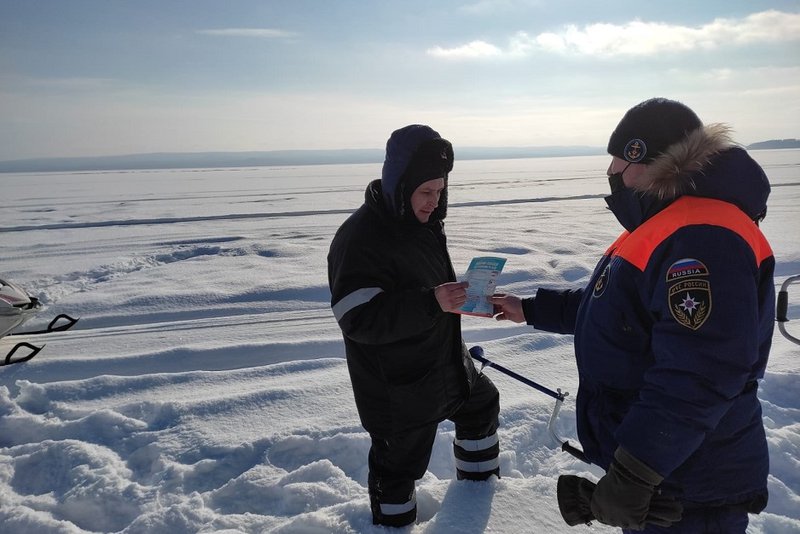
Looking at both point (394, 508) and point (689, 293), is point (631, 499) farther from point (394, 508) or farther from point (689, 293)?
point (394, 508)

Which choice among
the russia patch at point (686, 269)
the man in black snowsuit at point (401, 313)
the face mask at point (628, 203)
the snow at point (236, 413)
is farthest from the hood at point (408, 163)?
the snow at point (236, 413)

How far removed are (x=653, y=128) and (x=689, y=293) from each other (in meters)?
0.48

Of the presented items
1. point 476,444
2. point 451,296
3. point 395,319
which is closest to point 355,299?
point 395,319

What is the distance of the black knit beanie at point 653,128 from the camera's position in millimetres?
1414

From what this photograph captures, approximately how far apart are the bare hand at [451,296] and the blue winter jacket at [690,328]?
526mm

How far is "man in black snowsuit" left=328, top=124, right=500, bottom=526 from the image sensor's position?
196 centimetres

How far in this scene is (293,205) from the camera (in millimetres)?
17312

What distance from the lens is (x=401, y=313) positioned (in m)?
1.92

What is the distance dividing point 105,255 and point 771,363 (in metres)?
8.95

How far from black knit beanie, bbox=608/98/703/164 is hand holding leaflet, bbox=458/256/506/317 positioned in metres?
0.67

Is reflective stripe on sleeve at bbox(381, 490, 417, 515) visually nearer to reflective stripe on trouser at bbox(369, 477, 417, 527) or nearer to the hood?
reflective stripe on trouser at bbox(369, 477, 417, 527)

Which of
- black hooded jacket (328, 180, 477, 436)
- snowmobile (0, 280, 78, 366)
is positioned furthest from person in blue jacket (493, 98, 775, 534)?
snowmobile (0, 280, 78, 366)

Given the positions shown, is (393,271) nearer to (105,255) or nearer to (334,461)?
(334,461)

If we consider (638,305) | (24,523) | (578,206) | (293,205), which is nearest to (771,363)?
(638,305)
